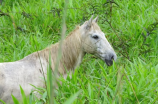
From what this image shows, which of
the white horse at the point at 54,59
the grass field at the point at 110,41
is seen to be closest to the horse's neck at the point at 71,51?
the white horse at the point at 54,59

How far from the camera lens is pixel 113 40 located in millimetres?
4582

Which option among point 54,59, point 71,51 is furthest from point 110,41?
point 54,59

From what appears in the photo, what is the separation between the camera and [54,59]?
130 inches

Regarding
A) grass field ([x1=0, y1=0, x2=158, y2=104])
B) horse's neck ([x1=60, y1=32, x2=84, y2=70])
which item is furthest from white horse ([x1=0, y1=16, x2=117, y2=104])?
grass field ([x1=0, y1=0, x2=158, y2=104])

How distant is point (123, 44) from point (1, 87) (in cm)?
231

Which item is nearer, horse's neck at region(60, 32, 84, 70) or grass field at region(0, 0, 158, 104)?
grass field at region(0, 0, 158, 104)

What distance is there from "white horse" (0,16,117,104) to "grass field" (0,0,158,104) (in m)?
0.25

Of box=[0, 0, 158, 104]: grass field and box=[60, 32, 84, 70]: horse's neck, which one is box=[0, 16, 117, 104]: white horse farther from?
box=[0, 0, 158, 104]: grass field

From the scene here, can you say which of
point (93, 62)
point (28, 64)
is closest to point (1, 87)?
point (28, 64)

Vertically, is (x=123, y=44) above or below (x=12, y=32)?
below

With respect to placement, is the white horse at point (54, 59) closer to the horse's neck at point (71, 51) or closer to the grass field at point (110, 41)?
the horse's neck at point (71, 51)

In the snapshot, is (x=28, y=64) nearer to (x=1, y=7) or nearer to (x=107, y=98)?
(x=107, y=98)

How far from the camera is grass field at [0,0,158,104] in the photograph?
2.52 m

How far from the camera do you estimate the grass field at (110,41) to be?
2520 mm
